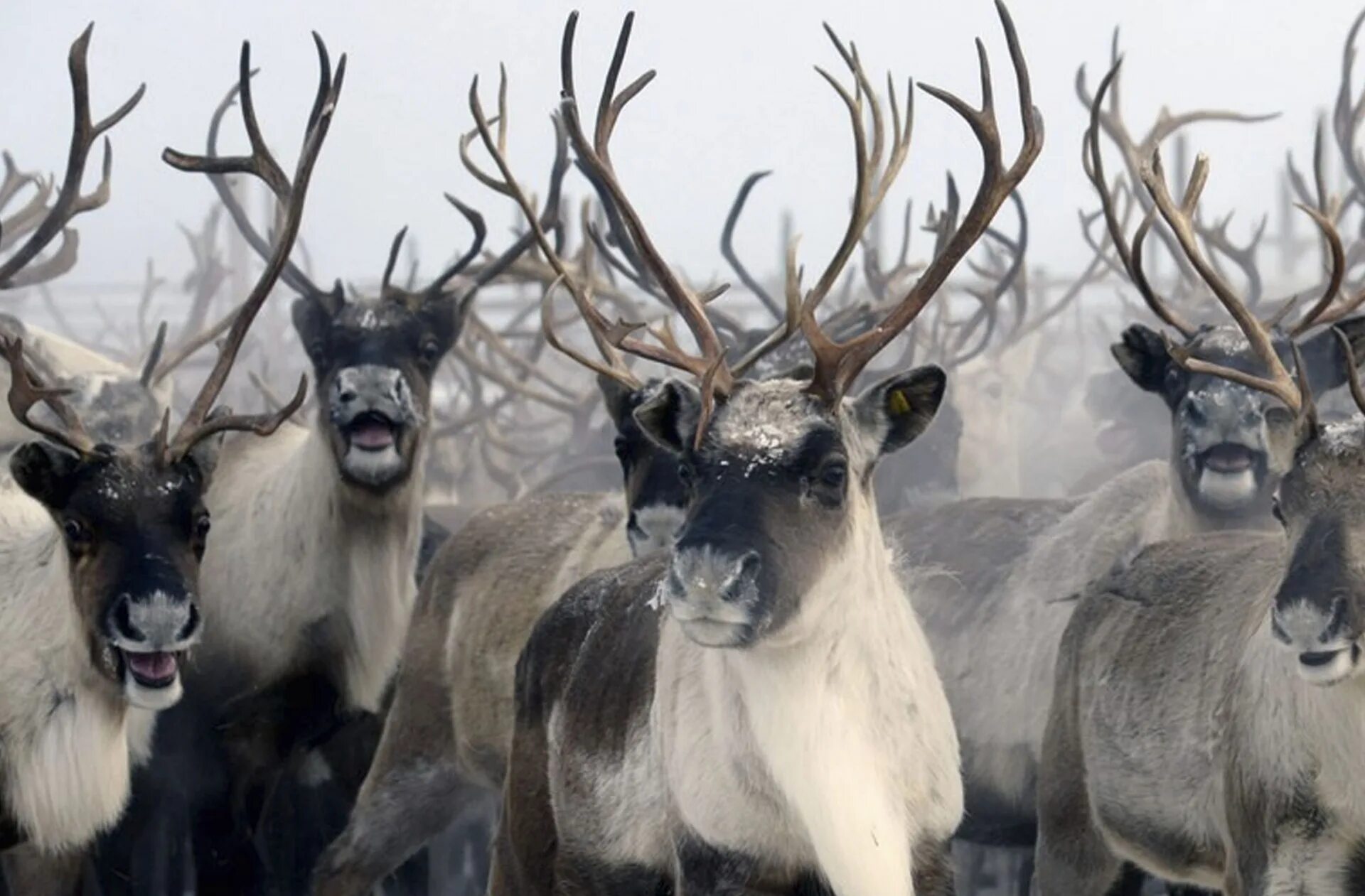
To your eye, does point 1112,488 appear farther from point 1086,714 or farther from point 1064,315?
point 1064,315

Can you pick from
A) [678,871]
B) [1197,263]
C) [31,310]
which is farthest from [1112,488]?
[31,310]

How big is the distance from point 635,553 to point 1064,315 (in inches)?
744

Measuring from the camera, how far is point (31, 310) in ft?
95.7

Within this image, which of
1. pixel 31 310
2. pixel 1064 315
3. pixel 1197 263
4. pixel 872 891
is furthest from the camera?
pixel 31 310

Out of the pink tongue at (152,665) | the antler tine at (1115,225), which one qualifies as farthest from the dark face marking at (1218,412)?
the pink tongue at (152,665)

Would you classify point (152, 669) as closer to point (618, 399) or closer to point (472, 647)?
point (472, 647)

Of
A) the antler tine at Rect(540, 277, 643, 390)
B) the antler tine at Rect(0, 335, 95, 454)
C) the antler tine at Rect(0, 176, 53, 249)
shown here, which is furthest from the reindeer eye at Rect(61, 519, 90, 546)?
the antler tine at Rect(0, 176, 53, 249)

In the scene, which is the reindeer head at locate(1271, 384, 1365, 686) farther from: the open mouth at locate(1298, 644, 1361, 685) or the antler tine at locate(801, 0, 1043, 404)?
the antler tine at locate(801, 0, 1043, 404)

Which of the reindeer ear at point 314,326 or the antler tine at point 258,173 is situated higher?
the antler tine at point 258,173

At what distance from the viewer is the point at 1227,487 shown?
20.0 ft

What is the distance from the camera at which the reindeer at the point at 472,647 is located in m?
6.11

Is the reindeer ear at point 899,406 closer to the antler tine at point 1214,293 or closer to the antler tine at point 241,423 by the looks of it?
the antler tine at point 1214,293

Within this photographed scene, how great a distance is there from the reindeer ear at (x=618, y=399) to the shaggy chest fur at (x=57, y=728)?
146 centimetres

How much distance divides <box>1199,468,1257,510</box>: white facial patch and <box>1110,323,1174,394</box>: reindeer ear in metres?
0.29
